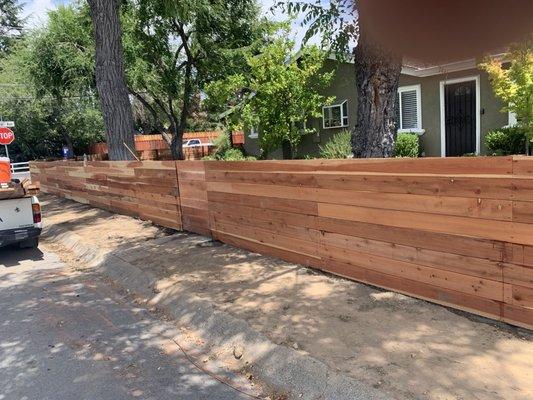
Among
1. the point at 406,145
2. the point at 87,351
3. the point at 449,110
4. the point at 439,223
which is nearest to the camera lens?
the point at 439,223

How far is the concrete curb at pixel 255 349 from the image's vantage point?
312 centimetres

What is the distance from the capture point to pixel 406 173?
14.1 ft

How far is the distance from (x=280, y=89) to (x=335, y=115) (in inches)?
133

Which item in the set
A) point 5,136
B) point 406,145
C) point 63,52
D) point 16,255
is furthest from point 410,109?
point 5,136

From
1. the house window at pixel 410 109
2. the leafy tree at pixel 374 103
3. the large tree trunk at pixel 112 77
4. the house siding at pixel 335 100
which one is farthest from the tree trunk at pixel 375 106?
the house siding at pixel 335 100

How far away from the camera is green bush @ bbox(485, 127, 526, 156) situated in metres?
12.4

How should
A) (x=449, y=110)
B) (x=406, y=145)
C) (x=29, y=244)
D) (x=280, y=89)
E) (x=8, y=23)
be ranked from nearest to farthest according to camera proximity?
(x=29, y=244)
(x=406, y=145)
(x=449, y=110)
(x=280, y=89)
(x=8, y=23)

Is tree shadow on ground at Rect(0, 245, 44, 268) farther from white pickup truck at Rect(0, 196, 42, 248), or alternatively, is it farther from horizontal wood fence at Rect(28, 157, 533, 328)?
horizontal wood fence at Rect(28, 157, 533, 328)

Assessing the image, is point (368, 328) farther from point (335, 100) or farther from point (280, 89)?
point (335, 100)

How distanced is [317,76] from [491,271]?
1335 cm

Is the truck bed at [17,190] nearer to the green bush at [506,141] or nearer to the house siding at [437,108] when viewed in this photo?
the green bush at [506,141]

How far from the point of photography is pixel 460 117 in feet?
48.1

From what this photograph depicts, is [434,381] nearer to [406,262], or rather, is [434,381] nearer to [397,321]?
[397,321]

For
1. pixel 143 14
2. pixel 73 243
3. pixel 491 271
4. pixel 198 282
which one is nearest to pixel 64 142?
pixel 143 14
